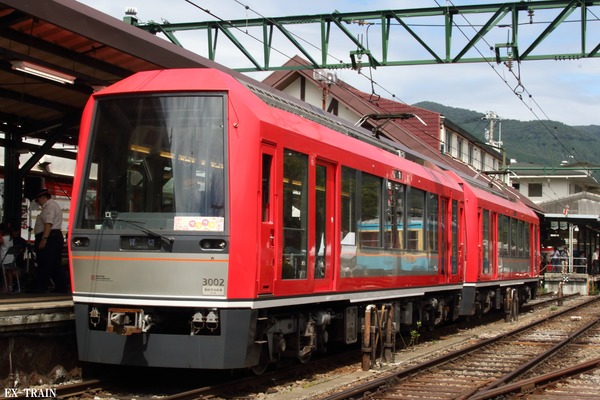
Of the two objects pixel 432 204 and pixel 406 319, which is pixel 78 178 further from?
pixel 432 204

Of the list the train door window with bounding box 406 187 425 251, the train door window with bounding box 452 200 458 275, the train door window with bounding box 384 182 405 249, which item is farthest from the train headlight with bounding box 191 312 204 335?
the train door window with bounding box 452 200 458 275

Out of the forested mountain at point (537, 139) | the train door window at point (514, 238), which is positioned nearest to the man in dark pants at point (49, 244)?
the train door window at point (514, 238)

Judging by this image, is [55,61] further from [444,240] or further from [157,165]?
[444,240]

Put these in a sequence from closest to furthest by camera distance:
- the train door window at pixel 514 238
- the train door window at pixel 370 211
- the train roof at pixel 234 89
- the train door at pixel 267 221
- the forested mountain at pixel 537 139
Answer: the train door at pixel 267 221, the train roof at pixel 234 89, the train door window at pixel 370 211, the train door window at pixel 514 238, the forested mountain at pixel 537 139

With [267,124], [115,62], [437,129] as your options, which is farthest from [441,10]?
[437,129]

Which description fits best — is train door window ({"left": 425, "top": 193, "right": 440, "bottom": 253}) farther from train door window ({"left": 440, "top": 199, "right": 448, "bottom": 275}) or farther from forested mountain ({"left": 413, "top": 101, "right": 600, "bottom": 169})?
forested mountain ({"left": 413, "top": 101, "right": 600, "bottom": 169})

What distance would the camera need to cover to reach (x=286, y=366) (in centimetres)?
1038

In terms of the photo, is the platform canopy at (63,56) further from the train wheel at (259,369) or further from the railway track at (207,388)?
the train wheel at (259,369)

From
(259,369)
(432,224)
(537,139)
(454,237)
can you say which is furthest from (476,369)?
(537,139)

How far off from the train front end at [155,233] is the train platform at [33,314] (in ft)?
1.44

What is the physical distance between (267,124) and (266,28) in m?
8.57

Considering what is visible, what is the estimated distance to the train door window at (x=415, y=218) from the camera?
1332cm

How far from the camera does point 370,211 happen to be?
11484 millimetres

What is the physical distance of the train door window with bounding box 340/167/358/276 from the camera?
413 inches
